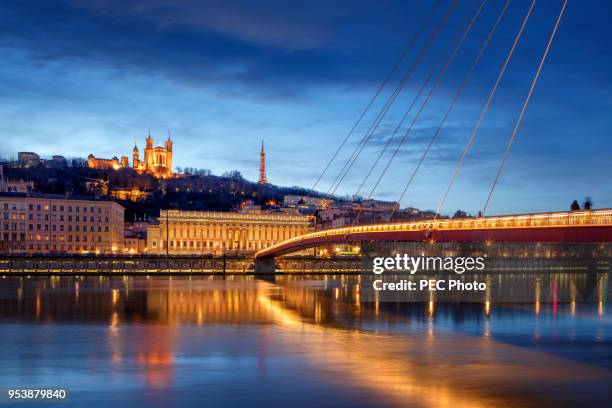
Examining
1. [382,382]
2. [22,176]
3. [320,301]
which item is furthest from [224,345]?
[22,176]

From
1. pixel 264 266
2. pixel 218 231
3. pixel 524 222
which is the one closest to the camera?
pixel 524 222

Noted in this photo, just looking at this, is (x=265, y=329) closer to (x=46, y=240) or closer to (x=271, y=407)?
(x=271, y=407)

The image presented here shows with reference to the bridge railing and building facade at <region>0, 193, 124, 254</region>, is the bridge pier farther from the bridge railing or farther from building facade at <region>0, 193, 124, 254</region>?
building facade at <region>0, 193, 124, 254</region>

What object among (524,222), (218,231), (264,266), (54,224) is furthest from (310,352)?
(218,231)

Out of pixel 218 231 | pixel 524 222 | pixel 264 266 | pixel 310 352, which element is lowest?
pixel 264 266

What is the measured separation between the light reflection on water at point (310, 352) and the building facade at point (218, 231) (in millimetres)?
100826

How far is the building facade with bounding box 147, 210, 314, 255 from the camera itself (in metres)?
144

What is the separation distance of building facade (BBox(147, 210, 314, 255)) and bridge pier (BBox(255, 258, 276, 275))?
196ft

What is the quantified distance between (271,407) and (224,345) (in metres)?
9.64

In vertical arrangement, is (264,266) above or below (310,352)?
below

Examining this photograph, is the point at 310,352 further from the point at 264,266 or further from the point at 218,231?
the point at 218,231

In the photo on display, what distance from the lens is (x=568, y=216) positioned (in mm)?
26203

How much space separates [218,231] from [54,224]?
40.4 m

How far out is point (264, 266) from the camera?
3253 inches
